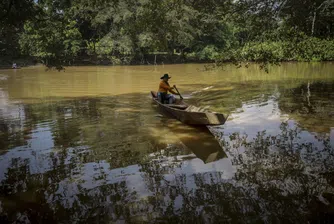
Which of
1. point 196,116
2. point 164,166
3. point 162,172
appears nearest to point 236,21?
point 196,116

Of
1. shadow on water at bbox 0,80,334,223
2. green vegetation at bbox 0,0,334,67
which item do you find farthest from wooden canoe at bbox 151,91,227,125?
green vegetation at bbox 0,0,334,67

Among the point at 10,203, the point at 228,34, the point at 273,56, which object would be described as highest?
the point at 228,34

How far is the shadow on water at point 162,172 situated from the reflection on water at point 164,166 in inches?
0.7

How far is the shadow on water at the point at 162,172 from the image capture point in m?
4.48

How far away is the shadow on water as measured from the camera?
448 cm

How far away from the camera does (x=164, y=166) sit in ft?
20.5

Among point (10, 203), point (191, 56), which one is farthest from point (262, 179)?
point (191, 56)

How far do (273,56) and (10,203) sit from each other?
593 centimetres

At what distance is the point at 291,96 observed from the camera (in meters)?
14.2

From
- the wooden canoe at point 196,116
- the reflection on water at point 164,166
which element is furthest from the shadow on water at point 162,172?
the wooden canoe at point 196,116

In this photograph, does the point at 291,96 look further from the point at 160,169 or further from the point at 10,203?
the point at 10,203

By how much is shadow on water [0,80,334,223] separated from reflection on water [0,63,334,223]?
18 mm

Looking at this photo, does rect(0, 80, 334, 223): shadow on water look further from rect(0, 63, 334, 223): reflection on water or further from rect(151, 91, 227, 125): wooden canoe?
rect(151, 91, 227, 125): wooden canoe

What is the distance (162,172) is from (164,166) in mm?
312
